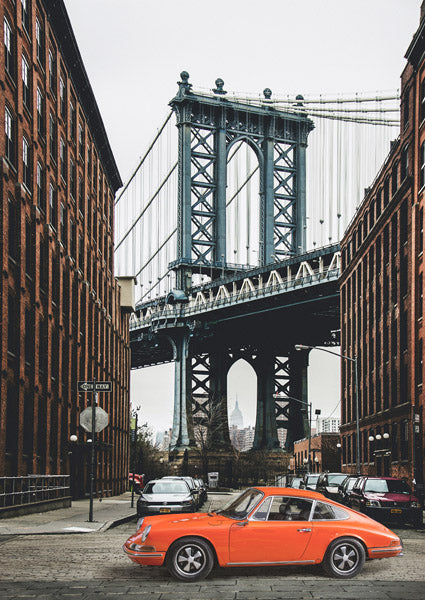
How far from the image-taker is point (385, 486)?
2695 cm

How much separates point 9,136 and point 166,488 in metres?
12.8

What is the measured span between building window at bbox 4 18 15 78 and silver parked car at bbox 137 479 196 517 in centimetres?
1454

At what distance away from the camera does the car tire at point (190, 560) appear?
12.7 metres

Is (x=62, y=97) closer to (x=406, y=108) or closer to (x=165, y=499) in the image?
(x=406, y=108)

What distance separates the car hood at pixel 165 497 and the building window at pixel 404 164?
28521 millimetres

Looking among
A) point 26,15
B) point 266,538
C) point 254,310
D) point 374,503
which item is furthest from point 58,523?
point 254,310

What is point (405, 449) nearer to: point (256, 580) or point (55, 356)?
point (55, 356)

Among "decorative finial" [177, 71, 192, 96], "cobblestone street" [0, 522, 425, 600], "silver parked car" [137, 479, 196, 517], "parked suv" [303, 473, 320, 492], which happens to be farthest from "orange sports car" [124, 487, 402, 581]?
"decorative finial" [177, 71, 192, 96]

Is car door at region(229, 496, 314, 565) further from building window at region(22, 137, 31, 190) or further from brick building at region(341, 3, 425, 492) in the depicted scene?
brick building at region(341, 3, 425, 492)

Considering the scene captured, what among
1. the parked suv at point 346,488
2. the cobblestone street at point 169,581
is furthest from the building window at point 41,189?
the cobblestone street at point 169,581

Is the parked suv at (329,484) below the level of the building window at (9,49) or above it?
below

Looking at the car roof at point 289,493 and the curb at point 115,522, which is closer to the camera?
the car roof at point 289,493

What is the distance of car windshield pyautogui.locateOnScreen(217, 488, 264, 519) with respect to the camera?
43.3 ft

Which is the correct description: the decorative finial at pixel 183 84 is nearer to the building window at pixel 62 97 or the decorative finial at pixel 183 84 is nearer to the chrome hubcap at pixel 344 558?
the building window at pixel 62 97
